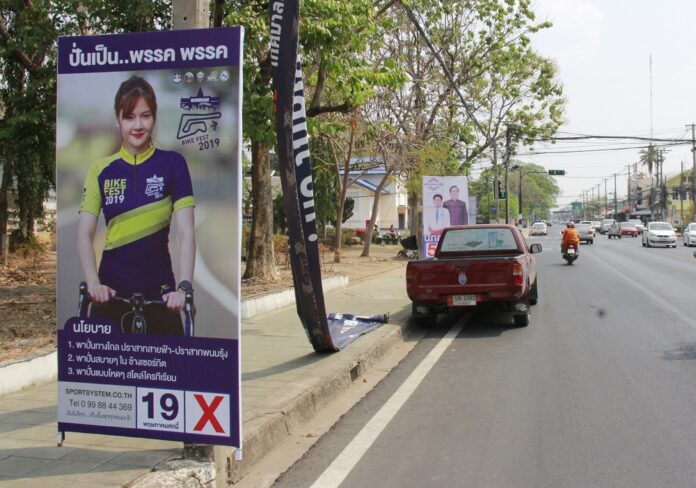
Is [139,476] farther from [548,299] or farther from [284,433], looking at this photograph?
[548,299]

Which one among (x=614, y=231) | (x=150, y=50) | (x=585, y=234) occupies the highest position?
(x=150, y=50)

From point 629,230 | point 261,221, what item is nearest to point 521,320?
point 261,221

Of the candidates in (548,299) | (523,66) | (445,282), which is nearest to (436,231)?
(548,299)

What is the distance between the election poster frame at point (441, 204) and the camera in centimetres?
1831

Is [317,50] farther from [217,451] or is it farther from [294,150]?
[217,451]

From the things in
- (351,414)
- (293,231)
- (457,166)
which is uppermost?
(457,166)

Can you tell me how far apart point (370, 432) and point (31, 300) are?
8640mm

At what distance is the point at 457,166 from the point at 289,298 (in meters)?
20.3

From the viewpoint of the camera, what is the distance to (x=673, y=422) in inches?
224

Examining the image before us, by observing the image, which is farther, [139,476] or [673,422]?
[673,422]

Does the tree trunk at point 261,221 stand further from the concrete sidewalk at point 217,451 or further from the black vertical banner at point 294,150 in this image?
the black vertical banner at point 294,150

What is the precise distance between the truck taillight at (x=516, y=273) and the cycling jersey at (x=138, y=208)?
23.3 feet

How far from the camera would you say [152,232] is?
4309mm

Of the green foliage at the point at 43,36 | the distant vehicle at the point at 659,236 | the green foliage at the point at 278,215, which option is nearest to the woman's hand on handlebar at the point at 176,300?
the green foliage at the point at 43,36
